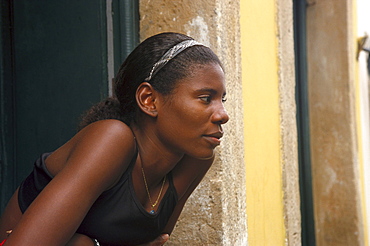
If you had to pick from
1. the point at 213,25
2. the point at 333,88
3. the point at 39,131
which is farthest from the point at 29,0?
the point at 333,88

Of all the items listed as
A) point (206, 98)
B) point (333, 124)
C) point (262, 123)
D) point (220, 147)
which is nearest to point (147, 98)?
point (206, 98)

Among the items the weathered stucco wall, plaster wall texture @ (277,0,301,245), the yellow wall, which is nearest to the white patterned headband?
the weathered stucco wall

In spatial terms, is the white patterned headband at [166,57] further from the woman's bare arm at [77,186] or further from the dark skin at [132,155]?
the woman's bare arm at [77,186]

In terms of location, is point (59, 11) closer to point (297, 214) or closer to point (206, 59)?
point (206, 59)

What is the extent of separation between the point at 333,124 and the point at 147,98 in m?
3.82

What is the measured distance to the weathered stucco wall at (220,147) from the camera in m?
2.51

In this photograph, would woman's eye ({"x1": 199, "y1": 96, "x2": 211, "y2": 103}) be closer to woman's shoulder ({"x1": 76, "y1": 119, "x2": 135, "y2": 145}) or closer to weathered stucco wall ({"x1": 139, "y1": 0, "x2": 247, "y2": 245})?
woman's shoulder ({"x1": 76, "y1": 119, "x2": 135, "y2": 145})

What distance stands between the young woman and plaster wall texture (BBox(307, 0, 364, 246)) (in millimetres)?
3599

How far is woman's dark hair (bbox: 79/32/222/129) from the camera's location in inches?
69.9

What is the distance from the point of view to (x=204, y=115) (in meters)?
1.76

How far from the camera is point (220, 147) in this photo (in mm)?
2525

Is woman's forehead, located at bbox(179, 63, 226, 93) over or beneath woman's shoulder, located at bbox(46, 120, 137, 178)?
over

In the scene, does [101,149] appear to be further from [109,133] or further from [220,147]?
[220,147]

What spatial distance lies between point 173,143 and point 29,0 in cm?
149
